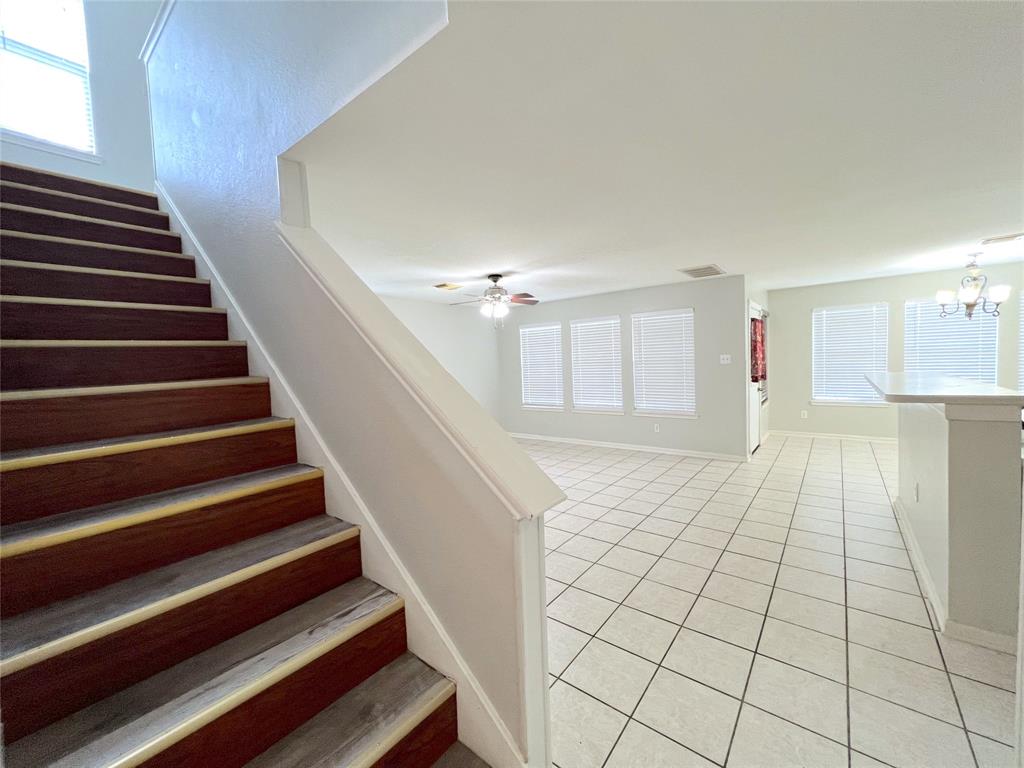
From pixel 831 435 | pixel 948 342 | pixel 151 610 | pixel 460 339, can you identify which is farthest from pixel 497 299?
pixel 948 342

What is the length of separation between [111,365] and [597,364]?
5535mm

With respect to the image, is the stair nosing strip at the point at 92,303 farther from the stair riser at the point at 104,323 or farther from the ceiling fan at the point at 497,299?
the ceiling fan at the point at 497,299

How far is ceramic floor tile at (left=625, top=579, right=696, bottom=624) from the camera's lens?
2174 mm

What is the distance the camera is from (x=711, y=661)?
72.0 inches

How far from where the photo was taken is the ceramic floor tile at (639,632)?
192cm

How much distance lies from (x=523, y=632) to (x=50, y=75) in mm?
5575

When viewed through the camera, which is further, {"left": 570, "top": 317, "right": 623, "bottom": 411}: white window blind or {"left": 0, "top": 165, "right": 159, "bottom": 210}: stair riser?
{"left": 570, "top": 317, "right": 623, "bottom": 411}: white window blind

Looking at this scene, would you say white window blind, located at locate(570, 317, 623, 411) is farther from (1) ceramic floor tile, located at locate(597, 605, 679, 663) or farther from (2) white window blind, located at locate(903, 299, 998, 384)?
(1) ceramic floor tile, located at locate(597, 605, 679, 663)

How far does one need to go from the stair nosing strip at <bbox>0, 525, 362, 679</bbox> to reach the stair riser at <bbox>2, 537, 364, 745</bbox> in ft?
0.04

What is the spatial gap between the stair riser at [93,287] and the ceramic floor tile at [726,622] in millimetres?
Result: 3172

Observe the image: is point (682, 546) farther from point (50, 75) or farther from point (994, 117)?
point (50, 75)

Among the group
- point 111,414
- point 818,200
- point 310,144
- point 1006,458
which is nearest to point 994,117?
point 818,200

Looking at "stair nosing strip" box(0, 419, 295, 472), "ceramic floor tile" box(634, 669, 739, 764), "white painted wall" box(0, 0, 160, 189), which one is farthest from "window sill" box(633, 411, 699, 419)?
"white painted wall" box(0, 0, 160, 189)

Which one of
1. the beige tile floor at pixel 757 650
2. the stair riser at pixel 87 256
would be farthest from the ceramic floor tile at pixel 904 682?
the stair riser at pixel 87 256
